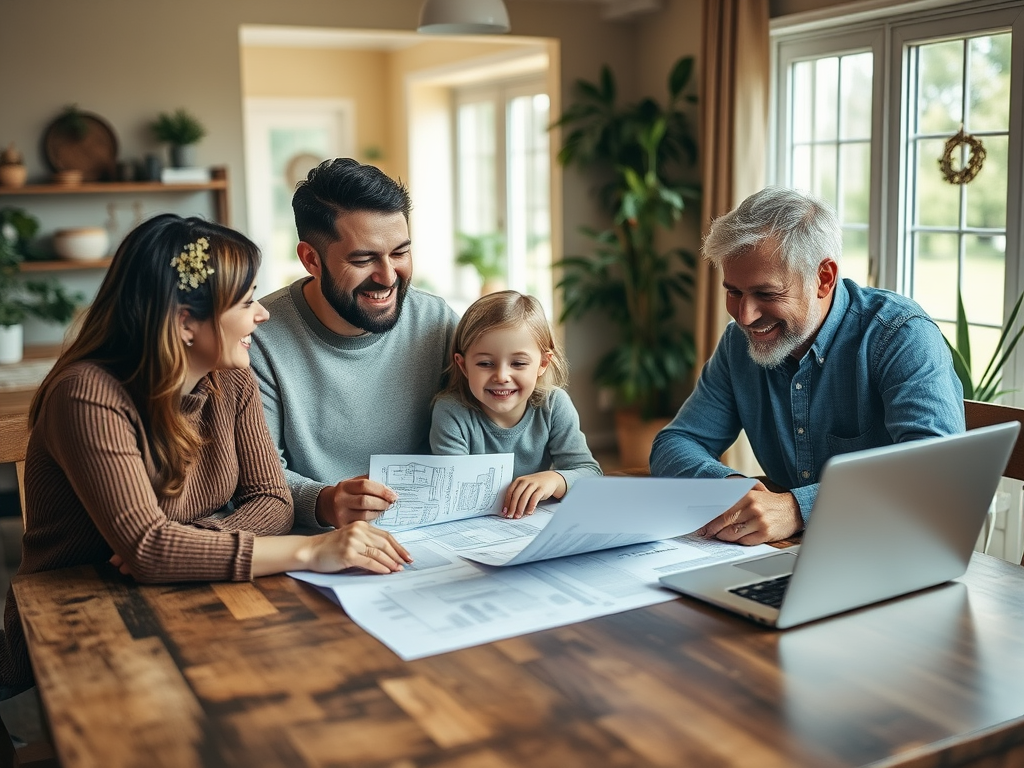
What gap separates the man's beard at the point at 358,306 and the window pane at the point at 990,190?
2.58m

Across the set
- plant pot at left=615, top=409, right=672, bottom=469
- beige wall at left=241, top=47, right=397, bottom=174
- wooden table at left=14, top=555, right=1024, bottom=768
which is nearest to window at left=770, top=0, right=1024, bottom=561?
plant pot at left=615, top=409, right=672, bottom=469

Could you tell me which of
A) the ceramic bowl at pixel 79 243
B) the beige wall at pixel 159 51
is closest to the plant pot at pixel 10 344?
the ceramic bowl at pixel 79 243

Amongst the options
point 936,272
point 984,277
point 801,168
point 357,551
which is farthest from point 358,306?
point 801,168

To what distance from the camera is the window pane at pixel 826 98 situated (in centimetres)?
446

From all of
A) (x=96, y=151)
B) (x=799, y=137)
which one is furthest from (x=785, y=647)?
(x=96, y=151)

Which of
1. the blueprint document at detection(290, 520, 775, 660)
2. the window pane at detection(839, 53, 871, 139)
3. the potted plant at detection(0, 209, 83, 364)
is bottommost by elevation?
the blueprint document at detection(290, 520, 775, 660)

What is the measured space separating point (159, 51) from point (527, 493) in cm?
397

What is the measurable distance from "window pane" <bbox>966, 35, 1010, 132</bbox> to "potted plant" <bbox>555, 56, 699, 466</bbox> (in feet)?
4.73

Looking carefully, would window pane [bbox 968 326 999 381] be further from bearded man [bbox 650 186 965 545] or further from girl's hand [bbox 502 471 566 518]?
girl's hand [bbox 502 471 566 518]

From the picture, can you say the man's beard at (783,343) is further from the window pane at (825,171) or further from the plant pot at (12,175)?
the plant pot at (12,175)

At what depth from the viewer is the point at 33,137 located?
16.0 ft

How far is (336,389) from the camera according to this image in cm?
212

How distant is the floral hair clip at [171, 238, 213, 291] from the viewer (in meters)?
1.62

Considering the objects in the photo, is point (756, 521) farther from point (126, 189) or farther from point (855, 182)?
point (126, 189)
